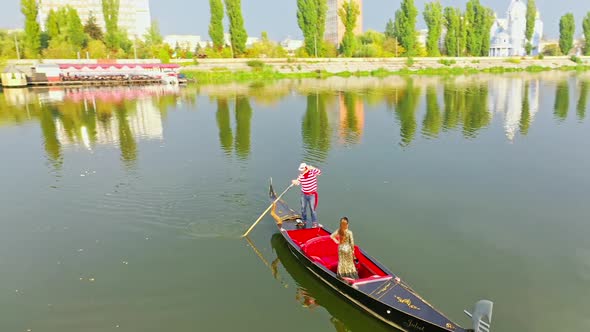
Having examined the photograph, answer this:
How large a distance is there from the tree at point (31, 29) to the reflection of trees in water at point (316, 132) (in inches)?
2700

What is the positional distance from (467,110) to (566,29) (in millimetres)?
109982

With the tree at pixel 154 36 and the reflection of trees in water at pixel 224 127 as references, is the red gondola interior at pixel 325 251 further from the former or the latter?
the tree at pixel 154 36

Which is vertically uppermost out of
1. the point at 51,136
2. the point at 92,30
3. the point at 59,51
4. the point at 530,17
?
the point at 530,17

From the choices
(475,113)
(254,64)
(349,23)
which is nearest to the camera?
(475,113)

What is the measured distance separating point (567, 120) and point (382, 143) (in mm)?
19339

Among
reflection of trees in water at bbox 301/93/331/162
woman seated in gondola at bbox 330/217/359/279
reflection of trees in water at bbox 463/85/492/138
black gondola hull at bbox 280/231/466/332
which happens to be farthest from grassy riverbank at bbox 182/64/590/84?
woman seated in gondola at bbox 330/217/359/279

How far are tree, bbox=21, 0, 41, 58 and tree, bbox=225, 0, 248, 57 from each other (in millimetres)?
39934

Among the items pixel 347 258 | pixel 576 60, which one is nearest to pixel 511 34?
pixel 576 60

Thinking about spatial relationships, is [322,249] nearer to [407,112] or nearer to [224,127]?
[224,127]

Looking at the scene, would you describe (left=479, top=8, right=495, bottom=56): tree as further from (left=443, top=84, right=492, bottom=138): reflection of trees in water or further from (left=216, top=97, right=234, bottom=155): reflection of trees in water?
(left=216, top=97, right=234, bottom=155): reflection of trees in water

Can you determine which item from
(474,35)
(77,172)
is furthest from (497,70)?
(77,172)

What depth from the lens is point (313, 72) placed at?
100188mm

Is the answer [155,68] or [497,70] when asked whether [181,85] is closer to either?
[155,68]

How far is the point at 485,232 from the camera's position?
1446 centimetres
